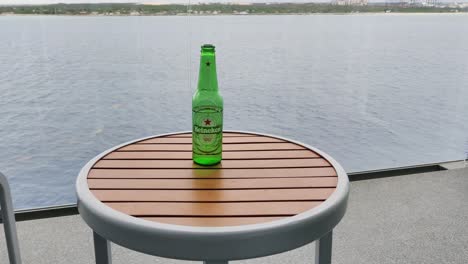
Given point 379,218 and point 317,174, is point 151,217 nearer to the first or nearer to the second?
point 317,174

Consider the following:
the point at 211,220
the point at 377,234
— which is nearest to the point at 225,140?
the point at 211,220

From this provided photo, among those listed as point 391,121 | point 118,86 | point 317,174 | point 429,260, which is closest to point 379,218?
point 429,260

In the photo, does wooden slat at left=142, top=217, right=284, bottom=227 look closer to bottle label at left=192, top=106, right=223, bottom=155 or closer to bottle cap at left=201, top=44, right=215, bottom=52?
bottle label at left=192, top=106, right=223, bottom=155

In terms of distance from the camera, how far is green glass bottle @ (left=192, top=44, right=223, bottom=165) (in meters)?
1.01

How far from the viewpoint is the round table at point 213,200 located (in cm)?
78

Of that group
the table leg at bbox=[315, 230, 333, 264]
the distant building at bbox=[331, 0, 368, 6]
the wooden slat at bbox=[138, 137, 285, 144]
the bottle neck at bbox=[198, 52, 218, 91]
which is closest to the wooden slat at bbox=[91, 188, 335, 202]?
the table leg at bbox=[315, 230, 333, 264]

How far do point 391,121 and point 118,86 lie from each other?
1.63 m

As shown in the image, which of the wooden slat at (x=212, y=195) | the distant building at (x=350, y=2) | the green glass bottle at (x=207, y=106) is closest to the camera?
the wooden slat at (x=212, y=195)

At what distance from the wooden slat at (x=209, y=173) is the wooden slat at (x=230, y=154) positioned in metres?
0.09

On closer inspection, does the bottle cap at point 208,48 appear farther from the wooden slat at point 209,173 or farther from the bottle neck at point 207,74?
the wooden slat at point 209,173

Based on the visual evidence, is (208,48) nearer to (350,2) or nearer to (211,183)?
(211,183)

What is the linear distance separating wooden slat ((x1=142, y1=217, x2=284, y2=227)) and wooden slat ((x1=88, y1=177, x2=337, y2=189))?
0.48 feet

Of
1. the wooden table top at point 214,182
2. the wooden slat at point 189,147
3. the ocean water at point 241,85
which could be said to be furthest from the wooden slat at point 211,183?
the ocean water at point 241,85

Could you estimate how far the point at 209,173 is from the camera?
1041 millimetres
